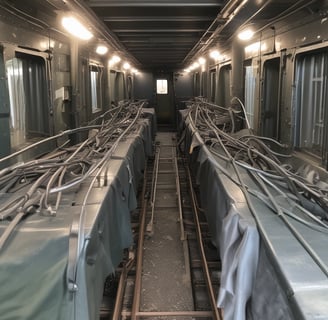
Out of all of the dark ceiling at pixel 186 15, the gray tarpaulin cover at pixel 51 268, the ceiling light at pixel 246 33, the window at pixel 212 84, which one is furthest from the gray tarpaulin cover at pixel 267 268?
the window at pixel 212 84

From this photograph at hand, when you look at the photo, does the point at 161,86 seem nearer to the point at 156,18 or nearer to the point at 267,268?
the point at 156,18

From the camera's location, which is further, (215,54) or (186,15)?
(215,54)

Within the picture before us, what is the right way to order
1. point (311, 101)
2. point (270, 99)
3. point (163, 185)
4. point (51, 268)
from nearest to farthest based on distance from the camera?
point (51, 268)
point (311, 101)
point (270, 99)
point (163, 185)

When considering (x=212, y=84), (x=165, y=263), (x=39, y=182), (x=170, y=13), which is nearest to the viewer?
(x=39, y=182)

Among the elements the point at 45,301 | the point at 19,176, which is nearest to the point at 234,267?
the point at 45,301

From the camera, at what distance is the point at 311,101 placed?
463 cm

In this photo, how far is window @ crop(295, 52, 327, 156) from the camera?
433cm

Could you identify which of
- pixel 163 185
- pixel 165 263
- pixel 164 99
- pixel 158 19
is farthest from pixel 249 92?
pixel 164 99

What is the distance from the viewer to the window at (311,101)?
433 cm

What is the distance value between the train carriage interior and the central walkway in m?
0.02

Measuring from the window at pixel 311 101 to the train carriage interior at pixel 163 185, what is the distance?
0.02 m

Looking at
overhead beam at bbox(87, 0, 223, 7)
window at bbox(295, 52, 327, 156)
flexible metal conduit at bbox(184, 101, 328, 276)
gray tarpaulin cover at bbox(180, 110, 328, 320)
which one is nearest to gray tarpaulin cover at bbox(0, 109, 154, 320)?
gray tarpaulin cover at bbox(180, 110, 328, 320)

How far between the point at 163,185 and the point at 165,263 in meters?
3.52

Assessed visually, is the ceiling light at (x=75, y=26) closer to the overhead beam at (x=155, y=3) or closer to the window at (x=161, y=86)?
the overhead beam at (x=155, y=3)
